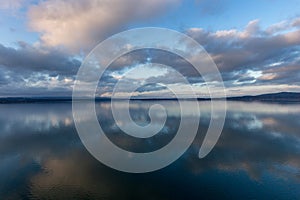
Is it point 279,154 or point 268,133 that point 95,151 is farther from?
point 268,133

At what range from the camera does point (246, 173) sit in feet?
51.7

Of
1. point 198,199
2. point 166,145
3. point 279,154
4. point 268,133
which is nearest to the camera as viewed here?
point 198,199

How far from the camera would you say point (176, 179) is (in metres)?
14.6

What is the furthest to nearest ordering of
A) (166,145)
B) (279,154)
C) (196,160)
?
(166,145) → (279,154) → (196,160)

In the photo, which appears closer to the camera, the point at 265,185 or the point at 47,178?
the point at 265,185

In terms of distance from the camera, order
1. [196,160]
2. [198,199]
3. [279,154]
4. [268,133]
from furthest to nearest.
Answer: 1. [268,133]
2. [279,154]
3. [196,160]
4. [198,199]

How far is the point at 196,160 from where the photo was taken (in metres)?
18.3

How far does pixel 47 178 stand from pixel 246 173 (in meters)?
13.8

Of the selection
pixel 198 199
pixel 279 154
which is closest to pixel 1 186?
pixel 198 199

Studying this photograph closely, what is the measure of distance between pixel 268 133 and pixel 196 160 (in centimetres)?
1737

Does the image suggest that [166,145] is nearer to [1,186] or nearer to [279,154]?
[279,154]

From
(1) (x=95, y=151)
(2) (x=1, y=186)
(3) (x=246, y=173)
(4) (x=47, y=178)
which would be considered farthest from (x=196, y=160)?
(2) (x=1, y=186)

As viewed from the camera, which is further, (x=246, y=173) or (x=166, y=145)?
(x=166, y=145)

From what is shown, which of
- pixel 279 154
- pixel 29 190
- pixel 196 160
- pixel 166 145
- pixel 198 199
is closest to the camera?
pixel 198 199
